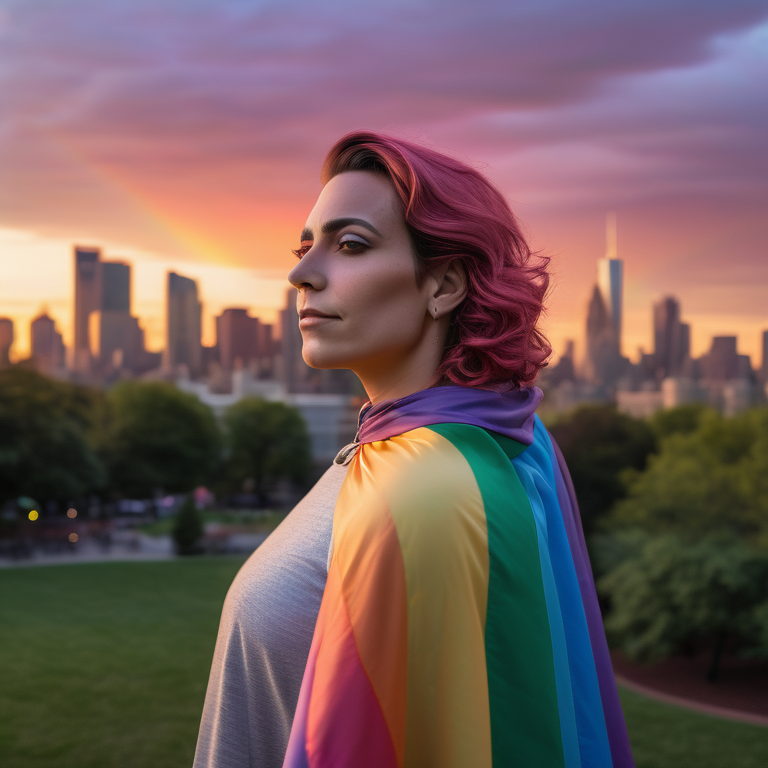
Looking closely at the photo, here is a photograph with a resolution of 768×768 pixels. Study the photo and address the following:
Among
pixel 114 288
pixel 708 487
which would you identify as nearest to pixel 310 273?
pixel 708 487

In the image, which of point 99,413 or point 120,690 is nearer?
point 120,690

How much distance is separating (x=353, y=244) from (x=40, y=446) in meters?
31.2

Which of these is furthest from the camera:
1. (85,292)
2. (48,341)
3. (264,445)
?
(85,292)

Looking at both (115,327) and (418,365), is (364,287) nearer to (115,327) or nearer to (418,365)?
(418,365)

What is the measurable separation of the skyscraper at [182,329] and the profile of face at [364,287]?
47643mm

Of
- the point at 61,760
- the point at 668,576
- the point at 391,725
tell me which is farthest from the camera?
the point at 668,576

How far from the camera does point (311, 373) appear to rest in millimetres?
45156

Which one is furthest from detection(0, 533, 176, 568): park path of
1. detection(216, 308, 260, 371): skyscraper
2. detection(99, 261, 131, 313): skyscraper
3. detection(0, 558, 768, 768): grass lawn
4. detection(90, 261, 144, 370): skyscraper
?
detection(99, 261, 131, 313): skyscraper

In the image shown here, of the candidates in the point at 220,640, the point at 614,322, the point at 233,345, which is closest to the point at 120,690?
the point at 220,640

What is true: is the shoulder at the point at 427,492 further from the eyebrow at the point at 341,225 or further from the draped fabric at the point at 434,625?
the eyebrow at the point at 341,225

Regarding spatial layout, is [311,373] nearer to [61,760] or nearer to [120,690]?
[120,690]

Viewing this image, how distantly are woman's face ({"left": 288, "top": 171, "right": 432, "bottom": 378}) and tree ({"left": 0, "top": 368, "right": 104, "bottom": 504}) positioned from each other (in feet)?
100

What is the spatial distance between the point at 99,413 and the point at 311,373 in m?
13.8

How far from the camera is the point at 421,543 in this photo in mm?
1243
